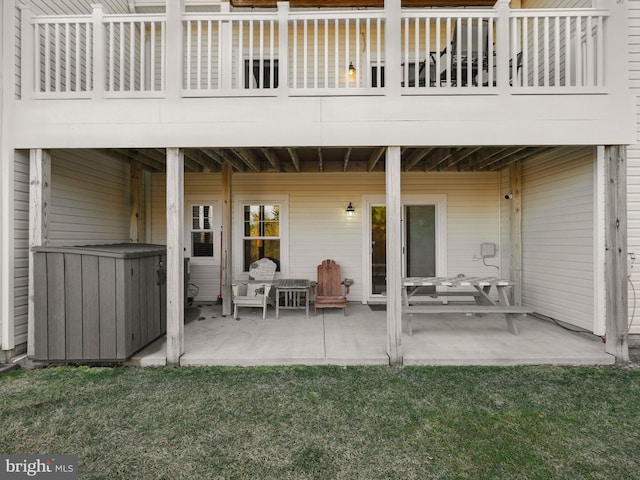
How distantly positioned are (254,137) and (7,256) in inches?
123

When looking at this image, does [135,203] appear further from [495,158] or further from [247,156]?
[495,158]

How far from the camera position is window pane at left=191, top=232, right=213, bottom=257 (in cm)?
704

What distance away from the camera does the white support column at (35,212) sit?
3650 millimetres

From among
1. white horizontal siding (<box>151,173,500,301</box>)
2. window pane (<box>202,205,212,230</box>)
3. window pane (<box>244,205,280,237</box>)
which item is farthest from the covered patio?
window pane (<box>202,205,212,230</box>)

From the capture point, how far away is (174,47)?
12.3ft

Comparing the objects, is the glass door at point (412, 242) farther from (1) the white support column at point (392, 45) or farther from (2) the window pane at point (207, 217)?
(2) the window pane at point (207, 217)

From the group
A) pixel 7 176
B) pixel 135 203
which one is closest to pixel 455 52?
pixel 135 203

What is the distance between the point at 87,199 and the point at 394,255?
16.1 ft

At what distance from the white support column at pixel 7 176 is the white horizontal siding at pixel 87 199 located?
0.65m

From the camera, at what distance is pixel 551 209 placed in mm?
5199

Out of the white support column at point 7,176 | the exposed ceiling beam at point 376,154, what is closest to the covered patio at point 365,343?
the white support column at point 7,176

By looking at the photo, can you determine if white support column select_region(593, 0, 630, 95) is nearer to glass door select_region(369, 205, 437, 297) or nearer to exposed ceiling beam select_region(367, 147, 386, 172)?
exposed ceiling beam select_region(367, 147, 386, 172)

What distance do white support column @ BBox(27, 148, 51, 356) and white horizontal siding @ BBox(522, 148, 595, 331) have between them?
6.96 meters

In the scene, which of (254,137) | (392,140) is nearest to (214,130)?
(254,137)
